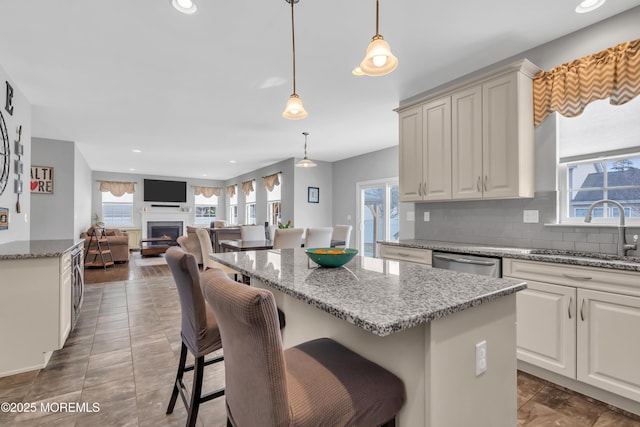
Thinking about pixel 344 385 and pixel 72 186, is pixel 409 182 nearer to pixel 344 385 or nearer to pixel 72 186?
pixel 344 385

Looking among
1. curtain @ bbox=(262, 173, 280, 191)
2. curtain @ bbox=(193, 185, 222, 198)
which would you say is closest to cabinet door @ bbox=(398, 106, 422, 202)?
curtain @ bbox=(262, 173, 280, 191)

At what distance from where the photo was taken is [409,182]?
Result: 11.2ft

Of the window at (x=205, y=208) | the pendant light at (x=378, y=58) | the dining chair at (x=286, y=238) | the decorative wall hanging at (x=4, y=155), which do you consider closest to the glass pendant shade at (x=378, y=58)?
the pendant light at (x=378, y=58)

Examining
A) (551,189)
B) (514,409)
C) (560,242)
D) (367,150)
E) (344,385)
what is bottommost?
(514,409)

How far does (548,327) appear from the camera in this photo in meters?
2.06

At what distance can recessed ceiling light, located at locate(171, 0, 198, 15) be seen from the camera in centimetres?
205

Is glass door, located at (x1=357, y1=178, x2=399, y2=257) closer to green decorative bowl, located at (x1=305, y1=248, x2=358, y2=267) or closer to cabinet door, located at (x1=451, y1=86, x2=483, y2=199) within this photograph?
cabinet door, located at (x1=451, y1=86, x2=483, y2=199)

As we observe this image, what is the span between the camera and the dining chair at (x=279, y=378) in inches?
29.0

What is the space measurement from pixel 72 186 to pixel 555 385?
6928mm

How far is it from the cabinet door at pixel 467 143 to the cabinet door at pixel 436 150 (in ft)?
0.18

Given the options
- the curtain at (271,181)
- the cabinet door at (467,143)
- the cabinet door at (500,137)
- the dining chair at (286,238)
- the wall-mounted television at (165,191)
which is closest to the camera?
the cabinet door at (500,137)

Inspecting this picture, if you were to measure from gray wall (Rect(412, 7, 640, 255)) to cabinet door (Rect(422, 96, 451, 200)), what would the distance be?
31 cm

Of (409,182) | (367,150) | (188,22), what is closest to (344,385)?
(188,22)

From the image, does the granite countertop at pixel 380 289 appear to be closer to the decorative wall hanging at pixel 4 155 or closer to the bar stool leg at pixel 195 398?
the bar stool leg at pixel 195 398
